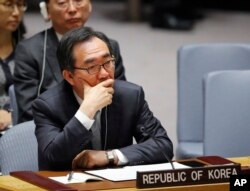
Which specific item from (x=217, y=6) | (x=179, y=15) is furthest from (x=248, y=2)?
(x=179, y=15)

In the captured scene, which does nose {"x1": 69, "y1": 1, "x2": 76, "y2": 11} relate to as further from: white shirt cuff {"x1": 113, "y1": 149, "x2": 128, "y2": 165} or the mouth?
white shirt cuff {"x1": 113, "y1": 149, "x2": 128, "y2": 165}

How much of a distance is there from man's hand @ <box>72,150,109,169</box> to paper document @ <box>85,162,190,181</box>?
7 cm

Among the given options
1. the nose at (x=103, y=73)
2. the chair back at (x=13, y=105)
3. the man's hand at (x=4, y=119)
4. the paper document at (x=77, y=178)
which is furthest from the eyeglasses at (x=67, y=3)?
the paper document at (x=77, y=178)

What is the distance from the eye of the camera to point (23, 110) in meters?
4.65

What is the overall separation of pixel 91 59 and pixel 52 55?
1.20m

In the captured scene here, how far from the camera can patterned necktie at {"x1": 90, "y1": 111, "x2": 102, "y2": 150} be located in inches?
141

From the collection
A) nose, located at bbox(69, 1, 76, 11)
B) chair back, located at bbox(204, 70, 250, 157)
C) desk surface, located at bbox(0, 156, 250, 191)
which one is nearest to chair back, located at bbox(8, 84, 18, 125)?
nose, located at bbox(69, 1, 76, 11)

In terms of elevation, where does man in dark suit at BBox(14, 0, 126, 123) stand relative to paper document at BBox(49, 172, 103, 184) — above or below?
above

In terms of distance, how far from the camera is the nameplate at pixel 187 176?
2.89m

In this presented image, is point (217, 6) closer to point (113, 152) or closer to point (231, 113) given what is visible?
point (231, 113)

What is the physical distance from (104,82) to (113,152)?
274 mm

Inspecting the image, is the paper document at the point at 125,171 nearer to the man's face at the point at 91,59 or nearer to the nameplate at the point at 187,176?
the nameplate at the point at 187,176

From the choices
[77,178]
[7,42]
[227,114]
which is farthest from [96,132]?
[7,42]

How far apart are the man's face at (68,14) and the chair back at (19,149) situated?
0.99 m
